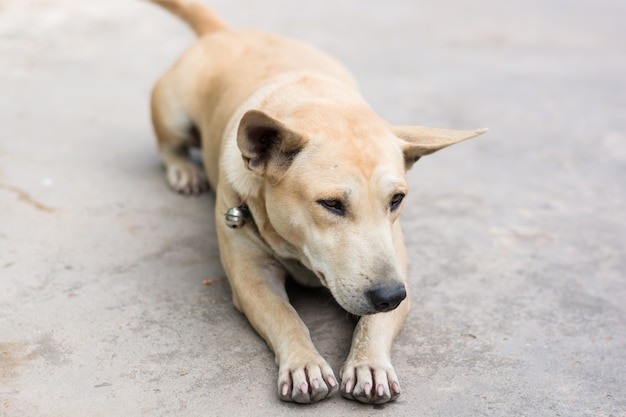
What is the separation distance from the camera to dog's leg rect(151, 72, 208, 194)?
4.95 meters

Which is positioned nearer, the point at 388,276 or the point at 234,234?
the point at 388,276

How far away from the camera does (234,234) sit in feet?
11.9

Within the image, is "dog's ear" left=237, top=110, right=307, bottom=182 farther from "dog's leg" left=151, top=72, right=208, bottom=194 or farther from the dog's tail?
the dog's tail

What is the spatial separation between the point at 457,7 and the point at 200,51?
5762 mm

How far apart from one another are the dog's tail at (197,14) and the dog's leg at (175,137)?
1.81 feet

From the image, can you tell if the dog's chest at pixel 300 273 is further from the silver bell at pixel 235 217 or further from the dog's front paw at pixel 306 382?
the dog's front paw at pixel 306 382

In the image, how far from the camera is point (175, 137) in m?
5.12

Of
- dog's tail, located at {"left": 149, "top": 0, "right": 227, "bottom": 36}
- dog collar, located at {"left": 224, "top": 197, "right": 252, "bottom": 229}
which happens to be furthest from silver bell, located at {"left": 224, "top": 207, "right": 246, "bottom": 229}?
dog's tail, located at {"left": 149, "top": 0, "right": 227, "bottom": 36}

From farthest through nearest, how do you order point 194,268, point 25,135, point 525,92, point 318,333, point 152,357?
1. point 525,92
2. point 25,135
3. point 194,268
4. point 318,333
5. point 152,357

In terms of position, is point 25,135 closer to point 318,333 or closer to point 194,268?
point 194,268

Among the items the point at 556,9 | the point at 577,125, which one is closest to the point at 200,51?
the point at 577,125

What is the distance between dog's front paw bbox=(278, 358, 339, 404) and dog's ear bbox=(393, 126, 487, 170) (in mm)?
963

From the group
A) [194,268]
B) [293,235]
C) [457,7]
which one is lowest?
[457,7]

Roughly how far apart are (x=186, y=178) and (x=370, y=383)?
2.35 metres
